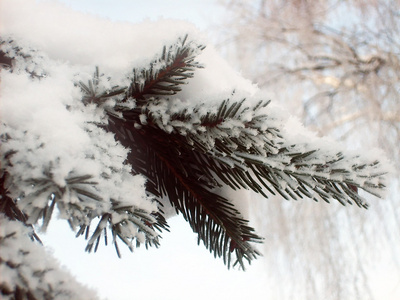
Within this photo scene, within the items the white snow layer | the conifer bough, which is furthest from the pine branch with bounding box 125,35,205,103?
the white snow layer

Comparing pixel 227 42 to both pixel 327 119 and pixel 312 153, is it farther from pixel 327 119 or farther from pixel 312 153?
pixel 312 153

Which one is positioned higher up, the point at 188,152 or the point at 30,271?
the point at 188,152

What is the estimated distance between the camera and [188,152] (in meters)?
0.37

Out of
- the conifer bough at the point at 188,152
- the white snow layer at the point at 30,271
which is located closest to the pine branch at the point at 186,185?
the conifer bough at the point at 188,152

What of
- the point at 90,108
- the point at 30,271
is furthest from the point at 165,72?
the point at 30,271

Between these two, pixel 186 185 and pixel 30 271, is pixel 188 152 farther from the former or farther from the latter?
pixel 30 271

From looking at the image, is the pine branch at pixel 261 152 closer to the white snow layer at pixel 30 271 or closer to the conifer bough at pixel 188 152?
the conifer bough at pixel 188 152

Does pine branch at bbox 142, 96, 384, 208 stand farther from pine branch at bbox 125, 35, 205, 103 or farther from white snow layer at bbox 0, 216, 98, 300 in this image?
white snow layer at bbox 0, 216, 98, 300

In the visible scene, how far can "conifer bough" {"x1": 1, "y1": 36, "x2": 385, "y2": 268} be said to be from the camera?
0.96 ft

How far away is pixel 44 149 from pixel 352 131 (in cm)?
246

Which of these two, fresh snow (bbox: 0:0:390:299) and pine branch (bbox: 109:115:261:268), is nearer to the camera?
fresh snow (bbox: 0:0:390:299)

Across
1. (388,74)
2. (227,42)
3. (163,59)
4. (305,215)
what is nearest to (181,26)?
(163,59)

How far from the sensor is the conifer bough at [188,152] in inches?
11.5

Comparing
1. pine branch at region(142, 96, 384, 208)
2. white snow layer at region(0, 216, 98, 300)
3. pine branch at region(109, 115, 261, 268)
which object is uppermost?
pine branch at region(142, 96, 384, 208)
